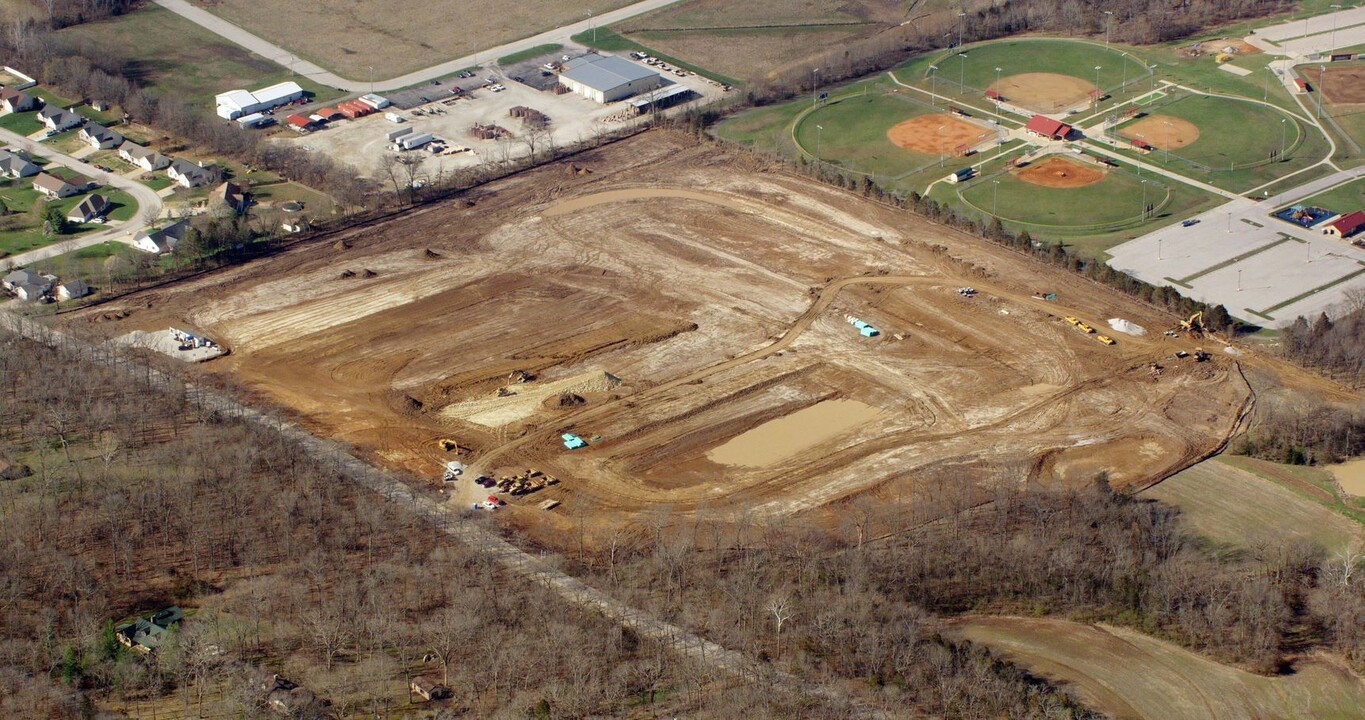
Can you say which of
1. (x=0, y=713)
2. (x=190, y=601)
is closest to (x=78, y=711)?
(x=0, y=713)

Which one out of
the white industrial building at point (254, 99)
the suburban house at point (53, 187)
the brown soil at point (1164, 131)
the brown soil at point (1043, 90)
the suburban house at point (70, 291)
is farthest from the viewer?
the brown soil at point (1043, 90)

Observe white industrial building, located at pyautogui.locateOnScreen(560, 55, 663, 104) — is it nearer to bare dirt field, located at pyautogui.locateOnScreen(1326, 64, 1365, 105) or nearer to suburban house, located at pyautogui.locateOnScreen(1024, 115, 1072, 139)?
suburban house, located at pyautogui.locateOnScreen(1024, 115, 1072, 139)

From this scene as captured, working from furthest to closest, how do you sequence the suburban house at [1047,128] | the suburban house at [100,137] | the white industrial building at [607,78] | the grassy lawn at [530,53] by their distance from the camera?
the grassy lawn at [530,53]
the white industrial building at [607,78]
the suburban house at [100,137]
the suburban house at [1047,128]

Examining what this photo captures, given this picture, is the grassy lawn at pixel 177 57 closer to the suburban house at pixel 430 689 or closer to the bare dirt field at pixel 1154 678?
the suburban house at pixel 430 689

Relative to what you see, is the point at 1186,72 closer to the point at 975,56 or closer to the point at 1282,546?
the point at 975,56

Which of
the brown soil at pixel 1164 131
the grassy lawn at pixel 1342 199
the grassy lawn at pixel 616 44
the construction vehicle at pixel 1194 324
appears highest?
the grassy lawn at pixel 1342 199

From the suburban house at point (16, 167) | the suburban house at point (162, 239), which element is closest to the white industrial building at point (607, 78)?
the suburban house at point (162, 239)

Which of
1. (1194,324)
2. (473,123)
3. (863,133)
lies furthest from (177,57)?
(1194,324)

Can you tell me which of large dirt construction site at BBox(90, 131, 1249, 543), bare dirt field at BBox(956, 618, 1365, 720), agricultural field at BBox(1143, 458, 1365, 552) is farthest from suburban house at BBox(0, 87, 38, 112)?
agricultural field at BBox(1143, 458, 1365, 552)
